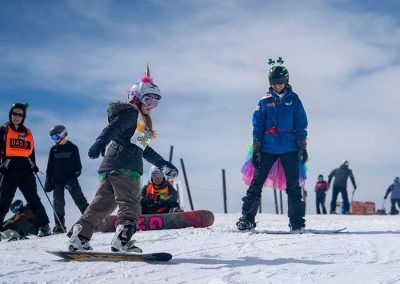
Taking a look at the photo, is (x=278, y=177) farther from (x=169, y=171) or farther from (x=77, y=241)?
(x=77, y=241)

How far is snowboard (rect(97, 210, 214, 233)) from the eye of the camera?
25.6 feet

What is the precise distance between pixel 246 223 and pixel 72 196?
12.2 ft

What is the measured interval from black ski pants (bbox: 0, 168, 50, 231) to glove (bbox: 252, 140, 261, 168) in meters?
3.63

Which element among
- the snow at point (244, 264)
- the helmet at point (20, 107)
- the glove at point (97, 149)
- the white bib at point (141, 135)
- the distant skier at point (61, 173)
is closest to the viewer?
the snow at point (244, 264)

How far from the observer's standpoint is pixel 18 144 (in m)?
7.92

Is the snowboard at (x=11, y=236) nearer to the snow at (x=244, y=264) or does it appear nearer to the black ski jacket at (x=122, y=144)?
the snow at (x=244, y=264)

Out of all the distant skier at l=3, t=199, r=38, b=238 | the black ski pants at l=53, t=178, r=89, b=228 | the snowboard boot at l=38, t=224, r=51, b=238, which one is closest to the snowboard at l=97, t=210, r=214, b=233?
the snowboard boot at l=38, t=224, r=51, b=238

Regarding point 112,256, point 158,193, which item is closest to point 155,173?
point 158,193

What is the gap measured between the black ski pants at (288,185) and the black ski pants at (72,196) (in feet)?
11.4

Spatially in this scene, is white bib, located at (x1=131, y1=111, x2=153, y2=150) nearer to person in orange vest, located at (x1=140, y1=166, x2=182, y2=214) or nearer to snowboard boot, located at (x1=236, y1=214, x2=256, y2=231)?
snowboard boot, located at (x1=236, y1=214, x2=256, y2=231)

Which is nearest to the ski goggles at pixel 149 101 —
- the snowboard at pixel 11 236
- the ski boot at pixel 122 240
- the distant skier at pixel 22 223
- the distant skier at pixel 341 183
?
the ski boot at pixel 122 240

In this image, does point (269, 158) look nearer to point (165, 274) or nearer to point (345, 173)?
point (165, 274)

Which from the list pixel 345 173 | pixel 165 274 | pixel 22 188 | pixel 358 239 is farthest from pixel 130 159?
pixel 345 173

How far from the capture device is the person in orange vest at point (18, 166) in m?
7.78
